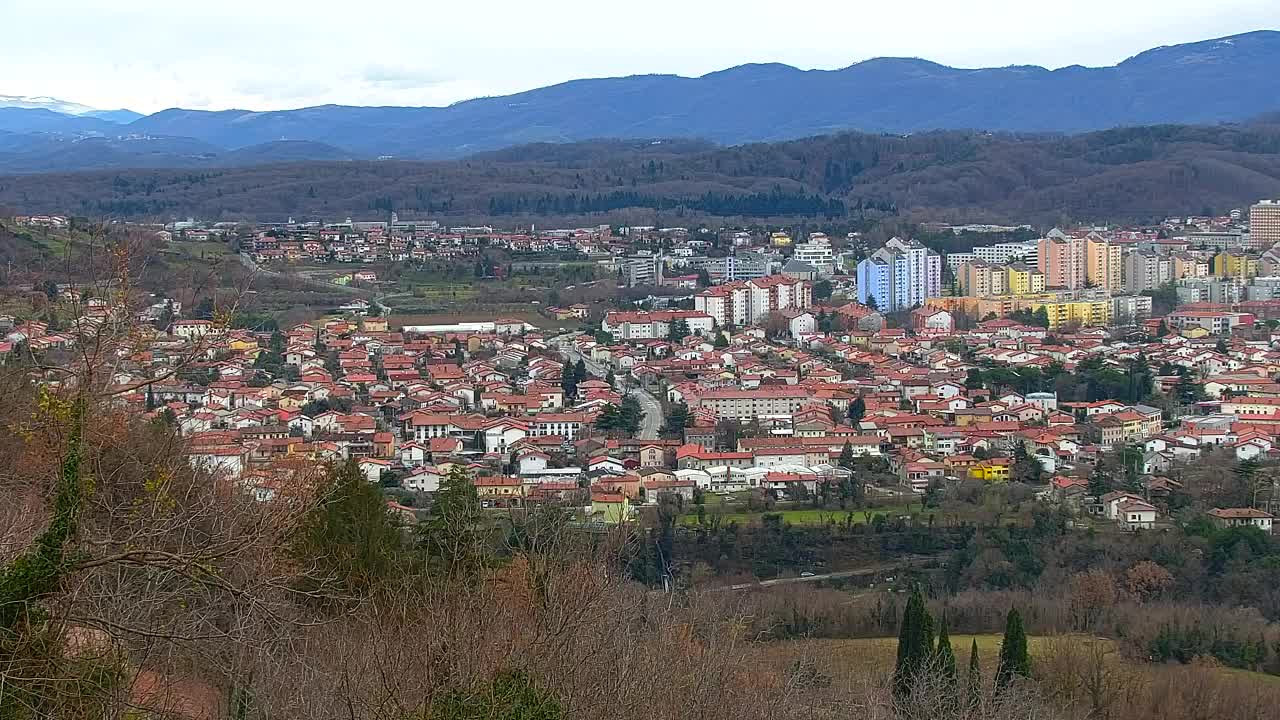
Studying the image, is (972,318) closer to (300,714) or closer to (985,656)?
(985,656)

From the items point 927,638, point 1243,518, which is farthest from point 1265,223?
point 927,638

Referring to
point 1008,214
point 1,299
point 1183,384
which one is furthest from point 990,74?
point 1,299

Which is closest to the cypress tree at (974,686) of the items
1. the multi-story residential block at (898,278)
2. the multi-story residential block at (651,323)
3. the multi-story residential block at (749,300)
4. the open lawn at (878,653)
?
the open lawn at (878,653)

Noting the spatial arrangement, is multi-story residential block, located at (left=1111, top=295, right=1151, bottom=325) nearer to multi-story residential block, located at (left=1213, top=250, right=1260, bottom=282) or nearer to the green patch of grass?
multi-story residential block, located at (left=1213, top=250, right=1260, bottom=282)

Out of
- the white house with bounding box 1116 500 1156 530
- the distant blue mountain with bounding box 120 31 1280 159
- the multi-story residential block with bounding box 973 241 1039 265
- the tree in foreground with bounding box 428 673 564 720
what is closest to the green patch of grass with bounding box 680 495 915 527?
the white house with bounding box 1116 500 1156 530

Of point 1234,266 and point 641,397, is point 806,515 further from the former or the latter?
point 1234,266

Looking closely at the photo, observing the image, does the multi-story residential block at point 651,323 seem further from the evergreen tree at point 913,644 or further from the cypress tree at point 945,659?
the cypress tree at point 945,659

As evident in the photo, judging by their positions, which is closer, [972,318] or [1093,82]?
[972,318]
